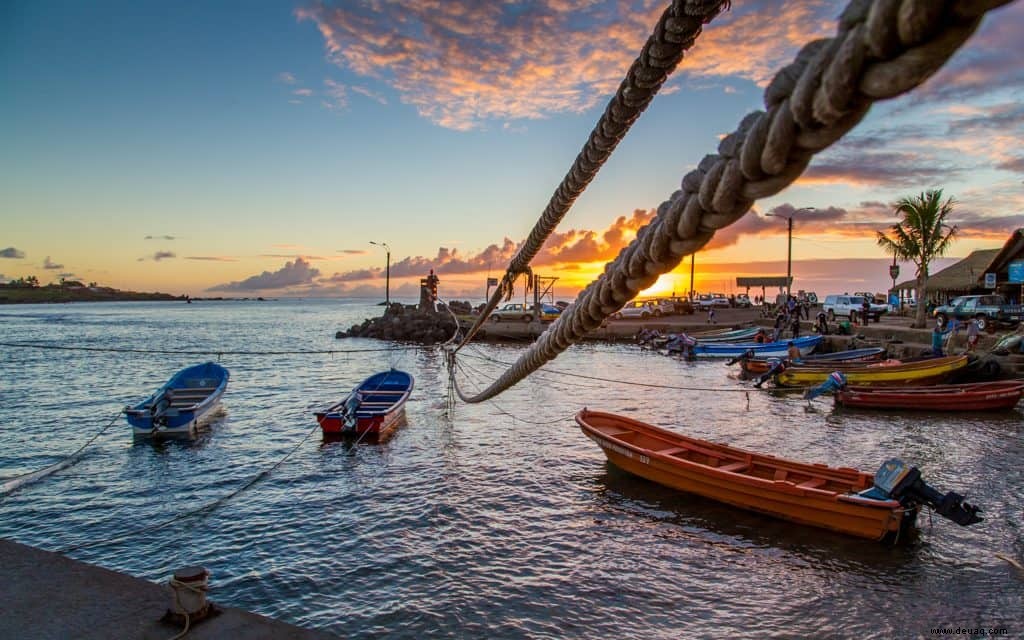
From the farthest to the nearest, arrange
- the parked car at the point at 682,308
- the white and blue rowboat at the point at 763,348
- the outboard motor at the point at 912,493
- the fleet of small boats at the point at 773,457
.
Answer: the parked car at the point at 682,308, the white and blue rowboat at the point at 763,348, the fleet of small boats at the point at 773,457, the outboard motor at the point at 912,493

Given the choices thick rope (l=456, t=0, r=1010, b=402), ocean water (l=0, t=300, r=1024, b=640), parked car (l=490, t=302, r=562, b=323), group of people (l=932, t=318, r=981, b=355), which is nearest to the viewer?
thick rope (l=456, t=0, r=1010, b=402)

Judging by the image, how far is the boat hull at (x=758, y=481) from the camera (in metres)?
11.1

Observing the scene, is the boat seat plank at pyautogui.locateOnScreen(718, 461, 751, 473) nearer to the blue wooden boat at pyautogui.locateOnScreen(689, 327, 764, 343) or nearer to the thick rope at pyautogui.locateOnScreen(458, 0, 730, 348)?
the thick rope at pyautogui.locateOnScreen(458, 0, 730, 348)

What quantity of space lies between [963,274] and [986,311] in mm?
20721

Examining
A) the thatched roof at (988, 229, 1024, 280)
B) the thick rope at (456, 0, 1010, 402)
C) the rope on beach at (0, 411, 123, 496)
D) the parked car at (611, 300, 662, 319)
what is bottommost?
the rope on beach at (0, 411, 123, 496)

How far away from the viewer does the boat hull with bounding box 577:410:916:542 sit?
11.1m

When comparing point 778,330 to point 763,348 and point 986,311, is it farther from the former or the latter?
point 986,311

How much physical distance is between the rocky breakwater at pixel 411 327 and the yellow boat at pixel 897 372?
3671 centimetres

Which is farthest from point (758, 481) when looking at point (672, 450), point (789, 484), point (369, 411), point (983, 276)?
point (983, 276)

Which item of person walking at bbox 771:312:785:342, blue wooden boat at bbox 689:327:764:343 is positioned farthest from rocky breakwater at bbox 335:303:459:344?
person walking at bbox 771:312:785:342

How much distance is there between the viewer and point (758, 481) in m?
12.3

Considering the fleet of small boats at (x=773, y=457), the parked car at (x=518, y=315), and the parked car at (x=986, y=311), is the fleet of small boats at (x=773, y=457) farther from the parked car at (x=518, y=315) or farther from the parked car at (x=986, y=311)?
the parked car at (x=518, y=315)

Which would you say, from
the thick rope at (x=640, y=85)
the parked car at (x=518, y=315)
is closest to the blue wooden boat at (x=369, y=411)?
the thick rope at (x=640, y=85)

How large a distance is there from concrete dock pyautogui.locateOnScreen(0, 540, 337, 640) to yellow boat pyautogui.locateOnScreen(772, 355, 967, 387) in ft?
85.7
